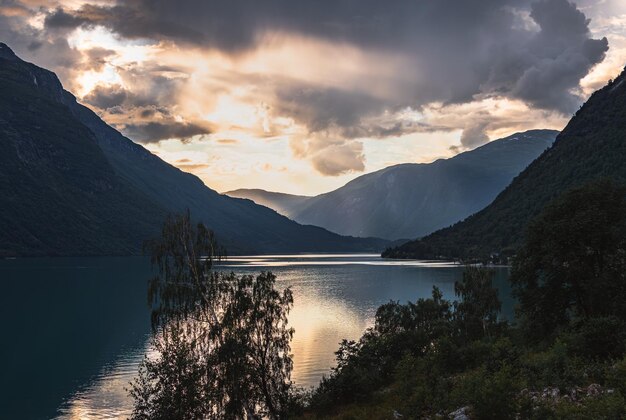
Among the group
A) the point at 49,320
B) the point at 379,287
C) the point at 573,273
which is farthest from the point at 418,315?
the point at 379,287

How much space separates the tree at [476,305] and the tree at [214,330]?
116 ft

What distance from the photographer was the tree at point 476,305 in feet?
245

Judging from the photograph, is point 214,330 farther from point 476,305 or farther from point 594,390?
point 476,305

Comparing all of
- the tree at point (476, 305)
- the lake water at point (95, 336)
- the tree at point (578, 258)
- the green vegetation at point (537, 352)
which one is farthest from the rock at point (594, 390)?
the tree at point (476, 305)

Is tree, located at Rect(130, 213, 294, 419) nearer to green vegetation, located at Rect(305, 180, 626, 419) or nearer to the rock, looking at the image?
green vegetation, located at Rect(305, 180, 626, 419)

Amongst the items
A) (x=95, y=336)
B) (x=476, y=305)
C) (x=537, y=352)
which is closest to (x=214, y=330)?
(x=537, y=352)

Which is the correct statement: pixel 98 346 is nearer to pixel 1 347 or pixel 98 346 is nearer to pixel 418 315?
pixel 1 347

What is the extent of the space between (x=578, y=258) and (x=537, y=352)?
38.3 ft

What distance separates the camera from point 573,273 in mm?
52562

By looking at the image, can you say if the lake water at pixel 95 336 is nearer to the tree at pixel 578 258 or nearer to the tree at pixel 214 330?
the tree at pixel 214 330

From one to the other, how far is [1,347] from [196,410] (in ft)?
250

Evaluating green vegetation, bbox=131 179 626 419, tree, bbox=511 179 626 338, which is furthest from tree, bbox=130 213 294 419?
tree, bbox=511 179 626 338

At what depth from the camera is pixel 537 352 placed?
47.3 metres

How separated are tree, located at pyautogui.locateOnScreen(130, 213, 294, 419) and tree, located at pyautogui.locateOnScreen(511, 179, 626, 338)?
27.2 m
